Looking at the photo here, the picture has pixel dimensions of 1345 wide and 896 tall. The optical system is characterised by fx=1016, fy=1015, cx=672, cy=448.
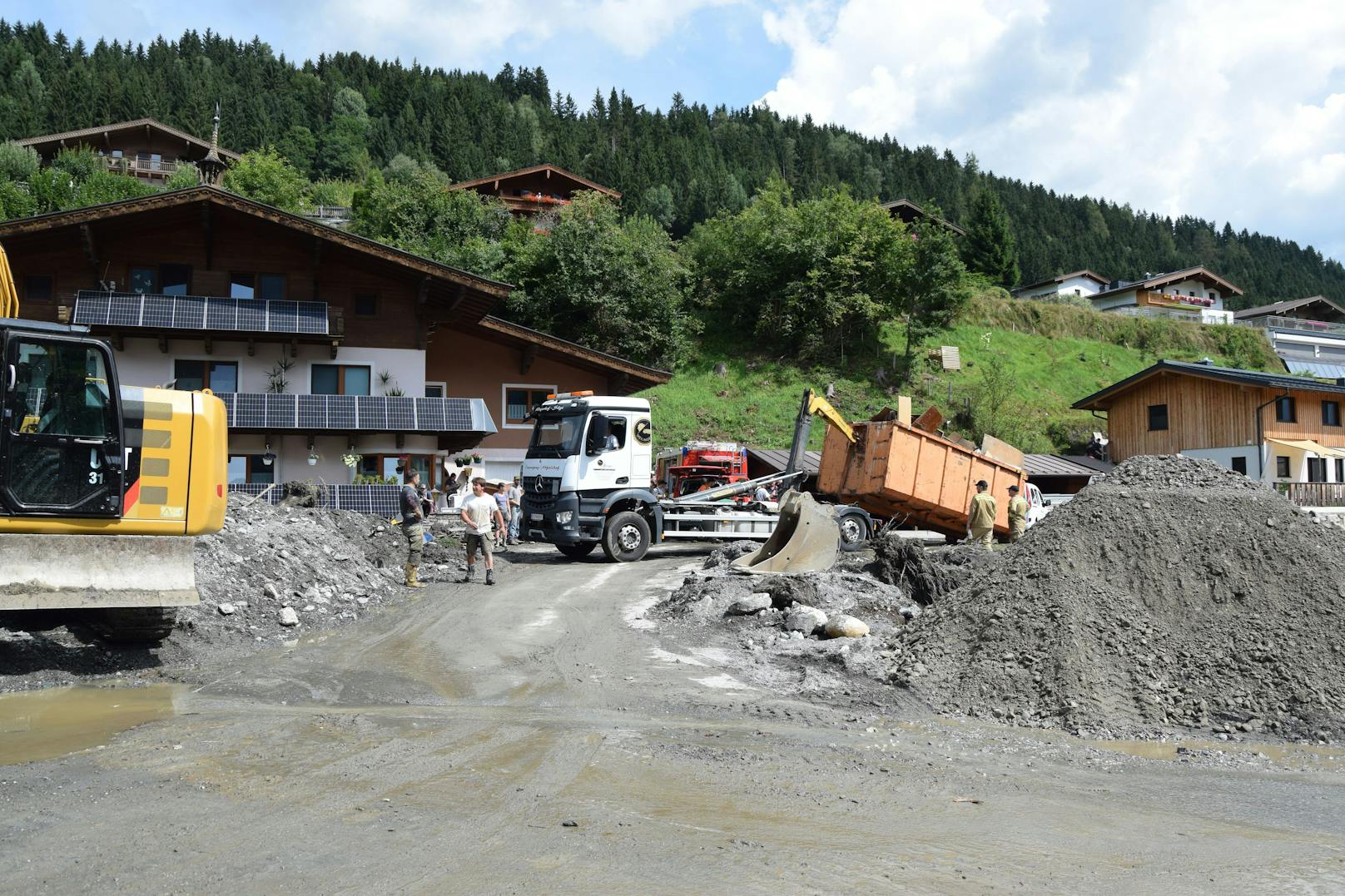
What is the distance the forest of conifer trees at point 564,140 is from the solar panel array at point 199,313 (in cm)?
5643

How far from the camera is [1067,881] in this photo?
17.0ft

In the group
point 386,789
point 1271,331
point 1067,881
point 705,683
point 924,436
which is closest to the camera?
point 1067,881

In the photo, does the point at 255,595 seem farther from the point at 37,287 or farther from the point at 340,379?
the point at 37,287

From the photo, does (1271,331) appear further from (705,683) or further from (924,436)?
(705,683)

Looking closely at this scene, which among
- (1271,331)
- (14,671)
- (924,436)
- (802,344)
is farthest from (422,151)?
(14,671)

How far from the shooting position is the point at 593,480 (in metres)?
19.8

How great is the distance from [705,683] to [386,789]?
4277mm

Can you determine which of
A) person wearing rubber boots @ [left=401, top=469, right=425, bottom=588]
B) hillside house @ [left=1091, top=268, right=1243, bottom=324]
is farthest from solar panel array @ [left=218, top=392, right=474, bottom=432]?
hillside house @ [left=1091, top=268, right=1243, bottom=324]

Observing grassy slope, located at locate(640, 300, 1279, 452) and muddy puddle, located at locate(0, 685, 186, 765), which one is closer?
muddy puddle, located at locate(0, 685, 186, 765)

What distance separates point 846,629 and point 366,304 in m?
22.7

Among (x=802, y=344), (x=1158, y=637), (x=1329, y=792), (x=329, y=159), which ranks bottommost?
→ (x=1329, y=792)

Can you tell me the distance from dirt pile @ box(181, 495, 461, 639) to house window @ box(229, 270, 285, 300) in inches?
557

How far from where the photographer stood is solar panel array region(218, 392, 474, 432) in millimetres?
26641

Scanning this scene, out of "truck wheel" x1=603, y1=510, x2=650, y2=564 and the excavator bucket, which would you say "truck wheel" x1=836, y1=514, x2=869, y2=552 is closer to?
"truck wheel" x1=603, y1=510, x2=650, y2=564
